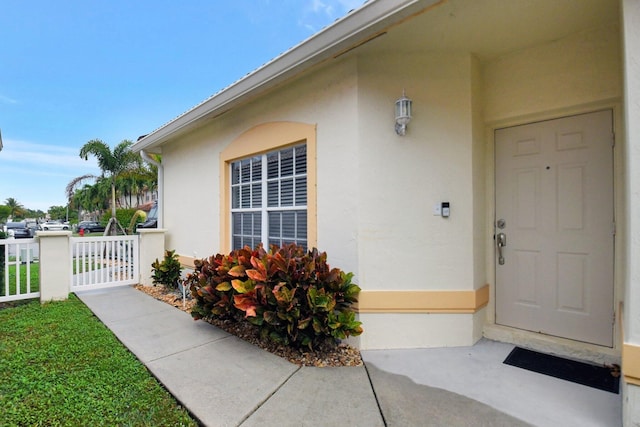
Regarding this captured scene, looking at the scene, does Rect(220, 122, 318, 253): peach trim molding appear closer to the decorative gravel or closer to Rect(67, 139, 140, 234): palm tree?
the decorative gravel

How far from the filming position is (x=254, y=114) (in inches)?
196

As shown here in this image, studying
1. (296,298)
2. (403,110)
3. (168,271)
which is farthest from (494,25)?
(168,271)

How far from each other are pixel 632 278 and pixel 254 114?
4916 millimetres

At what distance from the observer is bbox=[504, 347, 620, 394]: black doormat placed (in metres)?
2.63

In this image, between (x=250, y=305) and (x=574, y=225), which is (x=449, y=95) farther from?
(x=250, y=305)

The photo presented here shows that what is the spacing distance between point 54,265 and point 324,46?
243 inches

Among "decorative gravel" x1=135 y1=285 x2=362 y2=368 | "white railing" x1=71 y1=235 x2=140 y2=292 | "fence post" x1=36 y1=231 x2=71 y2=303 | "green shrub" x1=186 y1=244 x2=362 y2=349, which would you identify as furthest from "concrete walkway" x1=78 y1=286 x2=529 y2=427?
"white railing" x1=71 y1=235 x2=140 y2=292

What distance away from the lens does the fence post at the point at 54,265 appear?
5309mm

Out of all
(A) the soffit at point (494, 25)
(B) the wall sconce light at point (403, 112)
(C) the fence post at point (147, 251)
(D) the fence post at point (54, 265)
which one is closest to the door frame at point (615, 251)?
(A) the soffit at point (494, 25)

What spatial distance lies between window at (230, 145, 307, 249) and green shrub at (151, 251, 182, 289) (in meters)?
1.74

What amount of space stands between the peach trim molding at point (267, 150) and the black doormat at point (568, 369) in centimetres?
264

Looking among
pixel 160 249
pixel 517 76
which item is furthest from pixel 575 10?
pixel 160 249

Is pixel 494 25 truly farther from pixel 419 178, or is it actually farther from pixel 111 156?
pixel 111 156

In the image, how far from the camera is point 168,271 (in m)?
6.21
